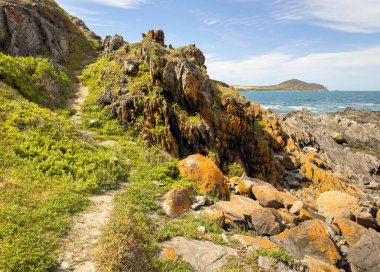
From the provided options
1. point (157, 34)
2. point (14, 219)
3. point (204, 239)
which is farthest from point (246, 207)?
point (157, 34)

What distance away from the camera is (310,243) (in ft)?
40.9

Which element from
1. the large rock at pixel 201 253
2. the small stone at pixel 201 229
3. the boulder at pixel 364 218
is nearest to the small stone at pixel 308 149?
the boulder at pixel 364 218

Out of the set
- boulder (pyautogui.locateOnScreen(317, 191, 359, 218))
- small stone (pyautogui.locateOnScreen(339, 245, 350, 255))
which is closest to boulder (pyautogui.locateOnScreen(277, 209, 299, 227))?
small stone (pyautogui.locateOnScreen(339, 245, 350, 255))

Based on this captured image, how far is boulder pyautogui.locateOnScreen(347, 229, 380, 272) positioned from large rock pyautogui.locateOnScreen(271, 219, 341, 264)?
1.09m

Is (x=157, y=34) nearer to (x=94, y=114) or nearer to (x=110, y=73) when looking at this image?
(x=110, y=73)

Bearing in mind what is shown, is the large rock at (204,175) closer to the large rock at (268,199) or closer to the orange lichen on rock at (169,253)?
the large rock at (268,199)

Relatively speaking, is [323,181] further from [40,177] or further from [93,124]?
[40,177]

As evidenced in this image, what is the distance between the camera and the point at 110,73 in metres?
28.4

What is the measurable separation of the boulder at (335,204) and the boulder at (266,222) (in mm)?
7549

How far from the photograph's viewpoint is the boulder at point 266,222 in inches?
499

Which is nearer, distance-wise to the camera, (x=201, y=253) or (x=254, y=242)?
(x=201, y=253)

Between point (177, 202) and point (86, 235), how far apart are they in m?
4.73

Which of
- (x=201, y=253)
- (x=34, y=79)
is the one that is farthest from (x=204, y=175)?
(x=34, y=79)

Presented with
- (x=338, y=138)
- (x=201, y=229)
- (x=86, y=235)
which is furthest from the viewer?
(x=338, y=138)
